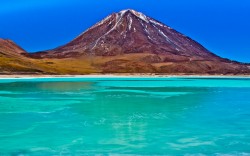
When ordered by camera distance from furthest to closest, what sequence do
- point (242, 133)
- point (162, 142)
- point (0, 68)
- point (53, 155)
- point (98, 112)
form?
point (0, 68), point (98, 112), point (242, 133), point (162, 142), point (53, 155)

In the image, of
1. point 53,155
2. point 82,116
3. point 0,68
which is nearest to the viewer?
point 53,155

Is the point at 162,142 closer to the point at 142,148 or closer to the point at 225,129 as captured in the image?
the point at 142,148

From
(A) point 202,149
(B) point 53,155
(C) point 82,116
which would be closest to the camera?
(B) point 53,155

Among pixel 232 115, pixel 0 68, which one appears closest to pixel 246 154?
pixel 232 115

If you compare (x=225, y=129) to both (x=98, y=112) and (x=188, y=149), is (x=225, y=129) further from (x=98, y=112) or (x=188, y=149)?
(x=98, y=112)

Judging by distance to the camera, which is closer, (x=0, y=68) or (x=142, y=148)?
(x=142, y=148)

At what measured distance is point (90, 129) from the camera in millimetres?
20078

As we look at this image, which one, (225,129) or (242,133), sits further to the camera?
(225,129)

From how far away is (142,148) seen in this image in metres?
15.7

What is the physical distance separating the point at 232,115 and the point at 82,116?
994cm

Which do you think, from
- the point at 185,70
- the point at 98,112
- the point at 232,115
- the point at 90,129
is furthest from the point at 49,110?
the point at 185,70

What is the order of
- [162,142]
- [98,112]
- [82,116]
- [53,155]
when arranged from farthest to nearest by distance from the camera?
[98,112]
[82,116]
[162,142]
[53,155]

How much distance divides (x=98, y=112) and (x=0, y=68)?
96.9 metres

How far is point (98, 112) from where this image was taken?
27.5 m
